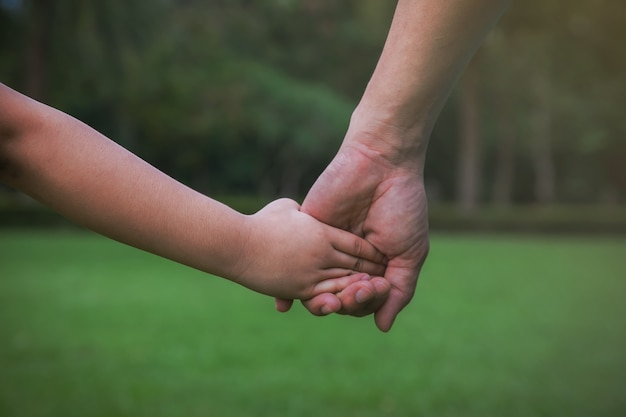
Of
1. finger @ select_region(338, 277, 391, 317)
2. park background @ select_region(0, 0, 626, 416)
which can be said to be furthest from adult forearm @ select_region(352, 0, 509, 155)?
park background @ select_region(0, 0, 626, 416)

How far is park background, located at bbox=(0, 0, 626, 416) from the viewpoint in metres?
3.96

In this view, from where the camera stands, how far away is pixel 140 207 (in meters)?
1.47

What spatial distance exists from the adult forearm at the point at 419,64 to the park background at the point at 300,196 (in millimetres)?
1951

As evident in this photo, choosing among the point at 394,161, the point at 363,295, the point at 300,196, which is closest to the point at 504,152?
the point at 300,196

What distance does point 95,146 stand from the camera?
1.46 meters

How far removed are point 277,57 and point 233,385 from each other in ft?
Answer: 79.9

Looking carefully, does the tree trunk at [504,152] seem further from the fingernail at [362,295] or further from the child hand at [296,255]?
the fingernail at [362,295]

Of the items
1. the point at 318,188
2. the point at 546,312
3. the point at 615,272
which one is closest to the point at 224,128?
the point at 615,272

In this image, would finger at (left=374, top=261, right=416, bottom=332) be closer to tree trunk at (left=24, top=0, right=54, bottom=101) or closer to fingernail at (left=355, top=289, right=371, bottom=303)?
fingernail at (left=355, top=289, right=371, bottom=303)

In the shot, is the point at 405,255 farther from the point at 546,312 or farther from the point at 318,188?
the point at 546,312

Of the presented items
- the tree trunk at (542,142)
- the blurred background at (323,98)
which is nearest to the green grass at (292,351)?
the blurred background at (323,98)

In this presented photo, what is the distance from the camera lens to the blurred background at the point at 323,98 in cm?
2206

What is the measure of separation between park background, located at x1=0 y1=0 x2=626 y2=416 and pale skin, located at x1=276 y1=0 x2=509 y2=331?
1802 millimetres

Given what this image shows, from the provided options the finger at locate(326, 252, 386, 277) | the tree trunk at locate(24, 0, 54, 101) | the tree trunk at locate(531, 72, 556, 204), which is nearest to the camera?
the finger at locate(326, 252, 386, 277)
